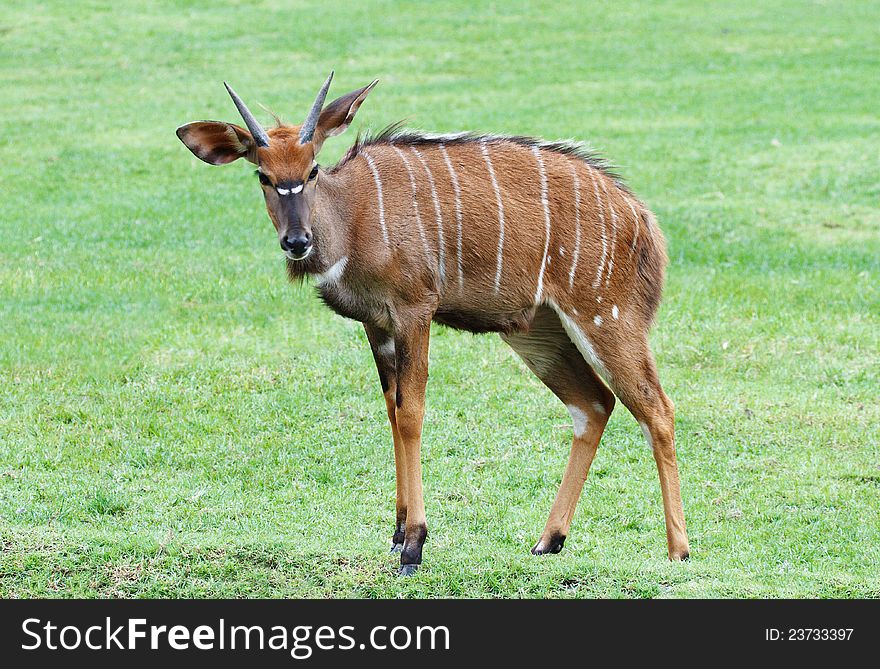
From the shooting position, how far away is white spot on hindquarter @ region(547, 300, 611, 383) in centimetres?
629

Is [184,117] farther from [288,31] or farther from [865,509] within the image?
[865,509]

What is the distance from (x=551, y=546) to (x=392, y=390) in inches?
48.8

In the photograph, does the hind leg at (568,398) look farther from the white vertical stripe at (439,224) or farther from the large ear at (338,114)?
the large ear at (338,114)

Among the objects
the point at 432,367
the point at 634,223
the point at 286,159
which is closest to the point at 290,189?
the point at 286,159

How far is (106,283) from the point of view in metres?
12.0

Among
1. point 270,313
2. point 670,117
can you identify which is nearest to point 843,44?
point 670,117

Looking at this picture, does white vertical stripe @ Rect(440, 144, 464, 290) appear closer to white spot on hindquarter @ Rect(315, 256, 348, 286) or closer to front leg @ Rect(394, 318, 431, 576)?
front leg @ Rect(394, 318, 431, 576)

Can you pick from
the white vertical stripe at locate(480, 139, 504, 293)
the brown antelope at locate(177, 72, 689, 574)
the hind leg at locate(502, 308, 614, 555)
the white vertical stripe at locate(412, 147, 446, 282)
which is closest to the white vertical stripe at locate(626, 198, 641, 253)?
the brown antelope at locate(177, 72, 689, 574)

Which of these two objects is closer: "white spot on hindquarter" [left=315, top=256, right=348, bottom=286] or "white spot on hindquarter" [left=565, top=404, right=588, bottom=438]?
"white spot on hindquarter" [left=315, top=256, right=348, bottom=286]

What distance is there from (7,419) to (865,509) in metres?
5.44

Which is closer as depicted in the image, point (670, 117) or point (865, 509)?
point (865, 509)

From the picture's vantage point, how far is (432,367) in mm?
9922

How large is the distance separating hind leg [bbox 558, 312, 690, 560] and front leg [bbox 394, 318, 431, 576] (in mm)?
865

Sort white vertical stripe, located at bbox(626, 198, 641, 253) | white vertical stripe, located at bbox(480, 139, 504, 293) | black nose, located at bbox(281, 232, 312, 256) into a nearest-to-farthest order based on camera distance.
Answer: black nose, located at bbox(281, 232, 312, 256)
white vertical stripe, located at bbox(480, 139, 504, 293)
white vertical stripe, located at bbox(626, 198, 641, 253)
